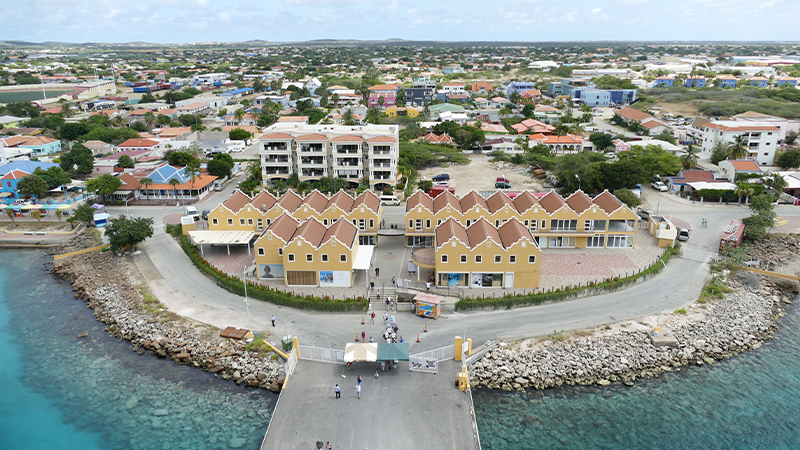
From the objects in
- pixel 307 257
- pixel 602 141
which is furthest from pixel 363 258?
Answer: pixel 602 141

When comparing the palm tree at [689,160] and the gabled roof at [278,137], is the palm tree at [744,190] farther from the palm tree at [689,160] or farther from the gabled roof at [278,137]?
the gabled roof at [278,137]

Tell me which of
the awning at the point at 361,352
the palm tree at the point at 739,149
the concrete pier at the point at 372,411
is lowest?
the concrete pier at the point at 372,411

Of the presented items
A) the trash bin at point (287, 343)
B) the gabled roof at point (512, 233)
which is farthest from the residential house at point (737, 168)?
the trash bin at point (287, 343)

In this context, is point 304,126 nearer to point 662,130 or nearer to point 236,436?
point 236,436

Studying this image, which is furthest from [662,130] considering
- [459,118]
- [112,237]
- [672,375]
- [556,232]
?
[112,237]

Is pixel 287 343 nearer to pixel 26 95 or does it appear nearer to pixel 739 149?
pixel 739 149

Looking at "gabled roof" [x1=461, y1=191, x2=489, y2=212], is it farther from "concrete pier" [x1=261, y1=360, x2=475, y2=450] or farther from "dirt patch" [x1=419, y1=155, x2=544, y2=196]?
"concrete pier" [x1=261, y1=360, x2=475, y2=450]

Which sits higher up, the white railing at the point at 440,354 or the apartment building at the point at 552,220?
the apartment building at the point at 552,220

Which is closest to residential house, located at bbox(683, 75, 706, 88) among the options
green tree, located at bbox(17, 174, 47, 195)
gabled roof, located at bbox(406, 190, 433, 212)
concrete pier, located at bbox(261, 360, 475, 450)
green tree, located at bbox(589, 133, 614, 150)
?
green tree, located at bbox(589, 133, 614, 150)
